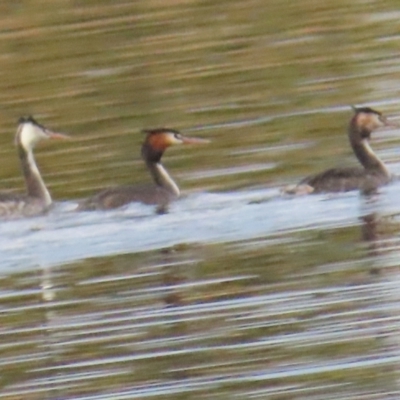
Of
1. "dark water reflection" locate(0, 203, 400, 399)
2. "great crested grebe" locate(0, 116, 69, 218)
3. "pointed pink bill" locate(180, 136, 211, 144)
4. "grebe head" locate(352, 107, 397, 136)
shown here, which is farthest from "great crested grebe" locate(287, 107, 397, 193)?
"great crested grebe" locate(0, 116, 69, 218)

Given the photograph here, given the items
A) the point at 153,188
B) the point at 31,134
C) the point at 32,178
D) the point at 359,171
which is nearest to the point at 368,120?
the point at 359,171

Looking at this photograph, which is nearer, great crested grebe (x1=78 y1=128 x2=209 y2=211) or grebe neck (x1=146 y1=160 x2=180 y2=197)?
great crested grebe (x1=78 y1=128 x2=209 y2=211)

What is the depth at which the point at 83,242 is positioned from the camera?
42.4 feet

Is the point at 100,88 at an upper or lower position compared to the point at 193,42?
lower

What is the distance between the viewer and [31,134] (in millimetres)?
16359

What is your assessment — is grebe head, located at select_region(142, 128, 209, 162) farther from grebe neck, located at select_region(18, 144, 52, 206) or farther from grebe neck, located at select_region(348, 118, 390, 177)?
grebe neck, located at select_region(348, 118, 390, 177)

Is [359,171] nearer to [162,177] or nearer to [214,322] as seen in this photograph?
[162,177]

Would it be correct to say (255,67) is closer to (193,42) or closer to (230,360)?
(193,42)

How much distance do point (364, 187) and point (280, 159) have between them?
139 centimetres

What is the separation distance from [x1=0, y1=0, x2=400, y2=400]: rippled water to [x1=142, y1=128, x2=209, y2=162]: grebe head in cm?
26

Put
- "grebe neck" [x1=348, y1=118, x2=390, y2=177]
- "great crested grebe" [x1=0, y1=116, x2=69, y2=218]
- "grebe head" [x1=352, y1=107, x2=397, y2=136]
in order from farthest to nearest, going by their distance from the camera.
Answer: "grebe head" [x1=352, y1=107, x2=397, y2=136], "grebe neck" [x1=348, y1=118, x2=390, y2=177], "great crested grebe" [x1=0, y1=116, x2=69, y2=218]

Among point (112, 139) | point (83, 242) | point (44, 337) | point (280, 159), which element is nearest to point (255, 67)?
point (112, 139)

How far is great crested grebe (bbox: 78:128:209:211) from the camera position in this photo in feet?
45.9

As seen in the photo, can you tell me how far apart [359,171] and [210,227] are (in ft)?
6.10
